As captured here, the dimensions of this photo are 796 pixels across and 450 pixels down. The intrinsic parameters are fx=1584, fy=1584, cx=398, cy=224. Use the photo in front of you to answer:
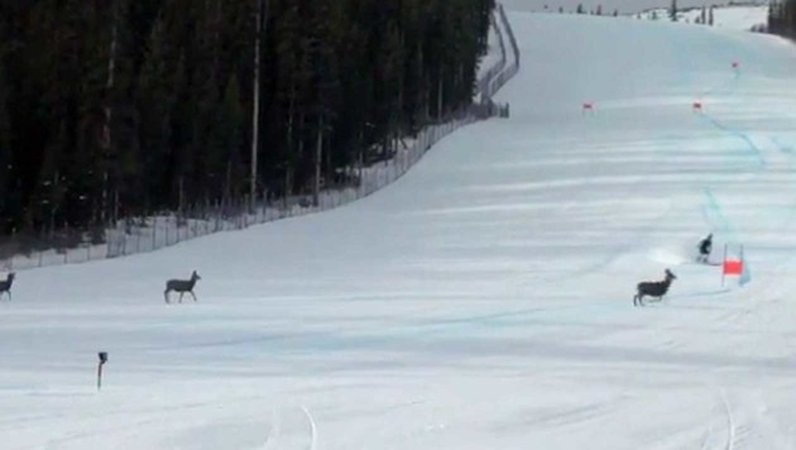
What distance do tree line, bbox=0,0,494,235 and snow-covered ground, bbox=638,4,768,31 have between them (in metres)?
110

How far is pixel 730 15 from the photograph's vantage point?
17975 cm

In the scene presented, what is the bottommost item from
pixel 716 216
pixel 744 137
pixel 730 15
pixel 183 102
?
pixel 716 216

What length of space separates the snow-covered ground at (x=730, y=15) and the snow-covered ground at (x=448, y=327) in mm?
117623

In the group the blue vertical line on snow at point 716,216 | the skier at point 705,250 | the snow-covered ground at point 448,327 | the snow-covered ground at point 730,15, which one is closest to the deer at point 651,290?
the snow-covered ground at point 448,327

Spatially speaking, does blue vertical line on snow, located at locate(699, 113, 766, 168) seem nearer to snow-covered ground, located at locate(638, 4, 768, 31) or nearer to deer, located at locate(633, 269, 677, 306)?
deer, located at locate(633, 269, 677, 306)

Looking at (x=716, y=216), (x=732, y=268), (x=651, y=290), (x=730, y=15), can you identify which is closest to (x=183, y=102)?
(x=716, y=216)

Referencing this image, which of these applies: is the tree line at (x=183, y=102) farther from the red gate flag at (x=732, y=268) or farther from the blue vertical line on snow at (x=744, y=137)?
the red gate flag at (x=732, y=268)

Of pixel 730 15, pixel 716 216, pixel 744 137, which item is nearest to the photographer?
pixel 716 216

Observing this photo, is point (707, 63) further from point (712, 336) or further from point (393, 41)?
point (712, 336)

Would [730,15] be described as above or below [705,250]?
above

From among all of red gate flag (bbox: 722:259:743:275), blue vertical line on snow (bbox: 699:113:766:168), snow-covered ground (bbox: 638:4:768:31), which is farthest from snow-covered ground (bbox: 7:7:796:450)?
snow-covered ground (bbox: 638:4:768:31)

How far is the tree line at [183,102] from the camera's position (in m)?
34.2

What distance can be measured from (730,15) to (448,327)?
165 metres

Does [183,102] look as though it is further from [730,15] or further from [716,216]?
[730,15]
